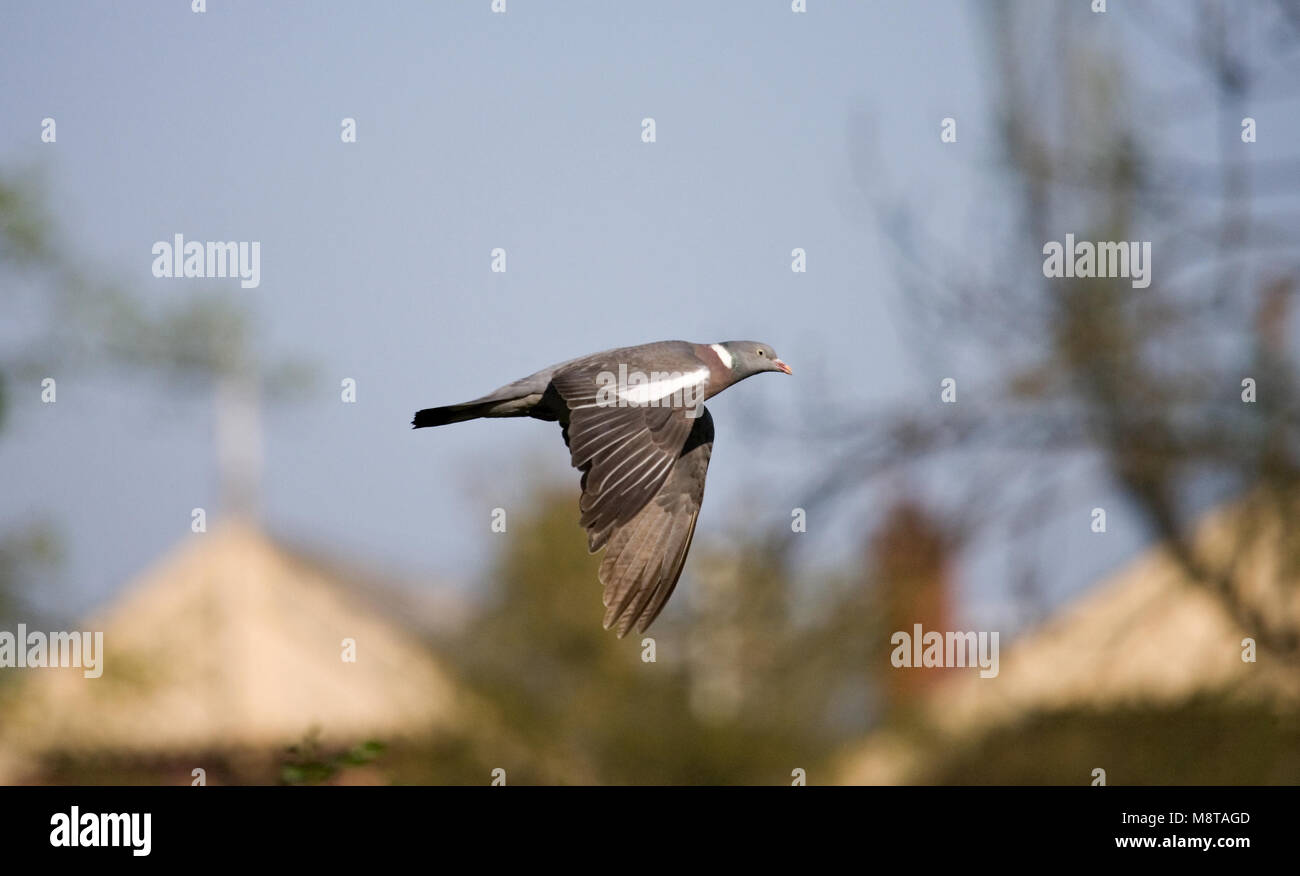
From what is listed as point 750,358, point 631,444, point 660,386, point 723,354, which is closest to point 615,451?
point 631,444

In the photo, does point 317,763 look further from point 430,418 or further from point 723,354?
point 723,354

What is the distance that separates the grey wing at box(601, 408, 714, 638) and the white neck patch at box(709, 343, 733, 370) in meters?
0.51

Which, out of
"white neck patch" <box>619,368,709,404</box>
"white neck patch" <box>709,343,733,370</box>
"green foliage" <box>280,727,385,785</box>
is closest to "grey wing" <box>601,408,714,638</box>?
"white neck patch" <box>619,368,709,404</box>

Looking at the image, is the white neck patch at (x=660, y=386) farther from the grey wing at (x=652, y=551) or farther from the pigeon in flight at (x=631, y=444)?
the grey wing at (x=652, y=551)

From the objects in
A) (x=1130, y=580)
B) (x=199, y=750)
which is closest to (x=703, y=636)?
(x=1130, y=580)

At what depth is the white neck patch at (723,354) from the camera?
5680 mm

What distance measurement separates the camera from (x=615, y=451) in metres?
4.75

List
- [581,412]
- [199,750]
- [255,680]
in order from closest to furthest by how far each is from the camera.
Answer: [581,412]
[199,750]
[255,680]

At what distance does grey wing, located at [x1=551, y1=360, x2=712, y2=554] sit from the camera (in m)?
4.67

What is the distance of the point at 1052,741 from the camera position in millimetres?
11242

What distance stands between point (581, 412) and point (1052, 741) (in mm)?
7640
